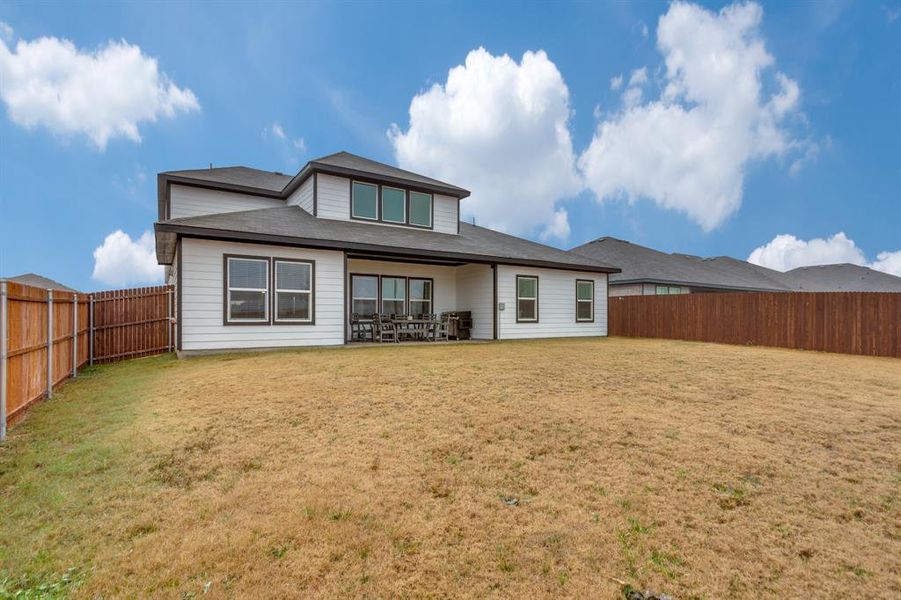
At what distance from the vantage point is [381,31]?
47.1 feet

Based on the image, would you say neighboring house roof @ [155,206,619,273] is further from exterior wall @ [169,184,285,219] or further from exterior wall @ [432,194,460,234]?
exterior wall @ [169,184,285,219]

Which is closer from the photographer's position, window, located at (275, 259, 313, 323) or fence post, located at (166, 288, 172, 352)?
window, located at (275, 259, 313, 323)

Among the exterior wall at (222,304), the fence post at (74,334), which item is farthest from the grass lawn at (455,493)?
the exterior wall at (222,304)

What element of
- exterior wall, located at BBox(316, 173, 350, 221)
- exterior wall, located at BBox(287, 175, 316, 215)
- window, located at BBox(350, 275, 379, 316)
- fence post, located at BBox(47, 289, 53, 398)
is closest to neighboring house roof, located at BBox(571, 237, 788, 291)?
window, located at BBox(350, 275, 379, 316)

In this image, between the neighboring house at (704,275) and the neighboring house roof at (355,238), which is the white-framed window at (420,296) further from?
the neighboring house at (704,275)

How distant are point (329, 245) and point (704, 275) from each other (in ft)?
79.0

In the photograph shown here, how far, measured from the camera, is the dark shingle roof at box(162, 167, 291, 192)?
16.2 metres

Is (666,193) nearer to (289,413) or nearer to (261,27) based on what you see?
(261,27)

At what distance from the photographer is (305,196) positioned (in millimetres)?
15086

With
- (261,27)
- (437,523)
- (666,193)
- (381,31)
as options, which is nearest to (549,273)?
(666,193)

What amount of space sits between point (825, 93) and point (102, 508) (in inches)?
778

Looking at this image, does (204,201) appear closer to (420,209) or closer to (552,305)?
(420,209)

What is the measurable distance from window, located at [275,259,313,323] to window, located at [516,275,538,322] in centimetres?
720

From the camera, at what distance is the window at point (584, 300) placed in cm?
1691
